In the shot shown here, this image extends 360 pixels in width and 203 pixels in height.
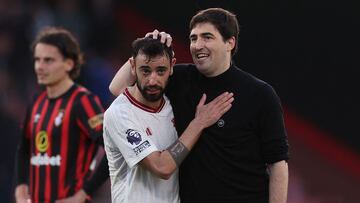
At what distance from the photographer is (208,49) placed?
14.4 ft

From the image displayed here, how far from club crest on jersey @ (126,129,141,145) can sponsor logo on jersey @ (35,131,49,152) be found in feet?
4.50

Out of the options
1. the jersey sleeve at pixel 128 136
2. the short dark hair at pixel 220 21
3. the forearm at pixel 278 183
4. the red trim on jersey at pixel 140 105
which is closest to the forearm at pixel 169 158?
the jersey sleeve at pixel 128 136

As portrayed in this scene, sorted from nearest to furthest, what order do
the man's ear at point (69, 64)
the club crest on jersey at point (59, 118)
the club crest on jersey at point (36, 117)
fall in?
the club crest on jersey at point (59, 118)
the club crest on jersey at point (36, 117)
the man's ear at point (69, 64)

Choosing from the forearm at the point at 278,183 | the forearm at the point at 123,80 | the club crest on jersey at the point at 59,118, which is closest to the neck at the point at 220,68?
the forearm at the point at 123,80

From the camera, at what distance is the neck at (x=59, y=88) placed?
5.71 meters

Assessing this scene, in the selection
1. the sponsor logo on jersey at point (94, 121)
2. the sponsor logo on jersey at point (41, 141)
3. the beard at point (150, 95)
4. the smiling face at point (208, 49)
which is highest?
the smiling face at point (208, 49)

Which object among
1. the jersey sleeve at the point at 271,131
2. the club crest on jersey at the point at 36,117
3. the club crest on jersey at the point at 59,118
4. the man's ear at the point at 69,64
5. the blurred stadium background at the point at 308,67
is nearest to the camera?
the jersey sleeve at the point at 271,131

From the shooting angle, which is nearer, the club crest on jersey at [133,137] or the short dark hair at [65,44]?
the club crest on jersey at [133,137]

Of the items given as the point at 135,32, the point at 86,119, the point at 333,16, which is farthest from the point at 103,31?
the point at 86,119

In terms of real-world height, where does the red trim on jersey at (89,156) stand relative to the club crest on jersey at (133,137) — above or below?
below

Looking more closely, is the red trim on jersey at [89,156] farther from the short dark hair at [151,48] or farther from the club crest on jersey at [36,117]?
the short dark hair at [151,48]

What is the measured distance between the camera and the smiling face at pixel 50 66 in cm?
570

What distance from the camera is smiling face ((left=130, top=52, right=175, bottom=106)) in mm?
4277

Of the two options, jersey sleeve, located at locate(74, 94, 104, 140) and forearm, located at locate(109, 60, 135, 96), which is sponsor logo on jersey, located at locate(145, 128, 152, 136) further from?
jersey sleeve, located at locate(74, 94, 104, 140)
